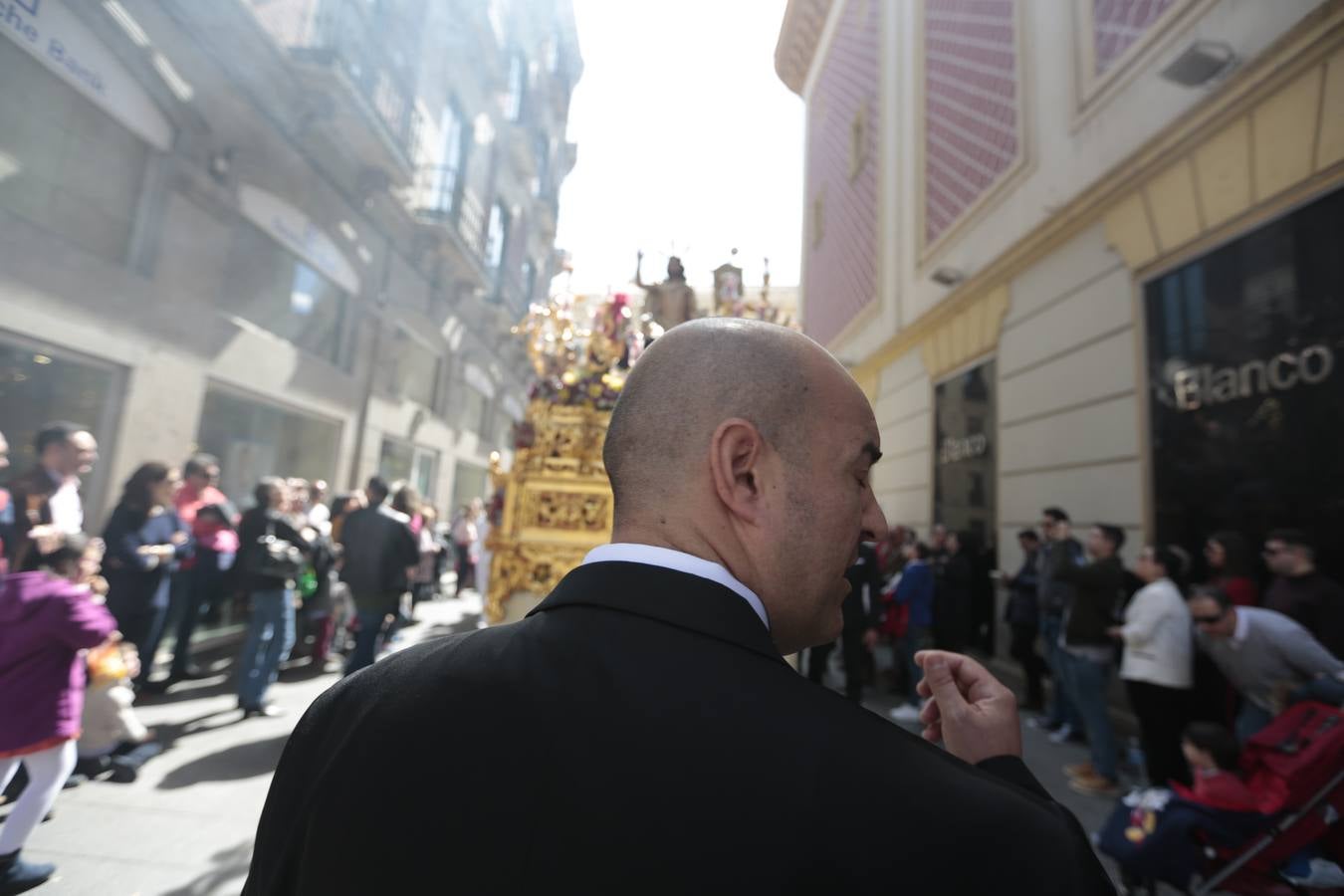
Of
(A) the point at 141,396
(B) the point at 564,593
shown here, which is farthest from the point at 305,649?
(B) the point at 564,593

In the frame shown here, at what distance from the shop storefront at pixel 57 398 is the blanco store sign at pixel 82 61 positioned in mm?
2185

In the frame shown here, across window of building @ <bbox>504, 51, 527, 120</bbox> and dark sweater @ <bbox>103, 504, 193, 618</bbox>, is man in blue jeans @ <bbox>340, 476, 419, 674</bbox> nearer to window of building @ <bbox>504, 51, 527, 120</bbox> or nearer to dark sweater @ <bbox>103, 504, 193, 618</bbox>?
dark sweater @ <bbox>103, 504, 193, 618</bbox>

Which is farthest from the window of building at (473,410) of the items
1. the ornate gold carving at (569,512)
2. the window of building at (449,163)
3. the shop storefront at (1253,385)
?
the shop storefront at (1253,385)

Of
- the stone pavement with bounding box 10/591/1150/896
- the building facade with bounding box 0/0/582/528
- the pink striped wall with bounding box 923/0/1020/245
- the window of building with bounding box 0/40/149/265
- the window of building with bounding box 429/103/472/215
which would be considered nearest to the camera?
the stone pavement with bounding box 10/591/1150/896

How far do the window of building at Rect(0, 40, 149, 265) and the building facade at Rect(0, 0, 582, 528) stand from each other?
0.05 feet

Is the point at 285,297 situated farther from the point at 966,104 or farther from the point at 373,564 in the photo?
the point at 966,104

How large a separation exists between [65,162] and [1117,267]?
9185mm

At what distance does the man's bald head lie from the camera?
95cm

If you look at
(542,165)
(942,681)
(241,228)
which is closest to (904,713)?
(942,681)

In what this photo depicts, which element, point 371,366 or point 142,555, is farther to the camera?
point 371,366

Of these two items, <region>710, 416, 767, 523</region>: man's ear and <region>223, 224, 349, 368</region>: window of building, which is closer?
<region>710, 416, 767, 523</region>: man's ear

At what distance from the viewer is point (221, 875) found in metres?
2.74

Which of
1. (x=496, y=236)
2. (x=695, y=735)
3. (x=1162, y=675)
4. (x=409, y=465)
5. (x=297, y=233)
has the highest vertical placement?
(x=496, y=236)

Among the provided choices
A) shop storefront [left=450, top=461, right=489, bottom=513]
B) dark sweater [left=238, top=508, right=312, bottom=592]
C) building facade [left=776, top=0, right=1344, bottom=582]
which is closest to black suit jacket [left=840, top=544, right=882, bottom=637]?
building facade [left=776, top=0, right=1344, bottom=582]
